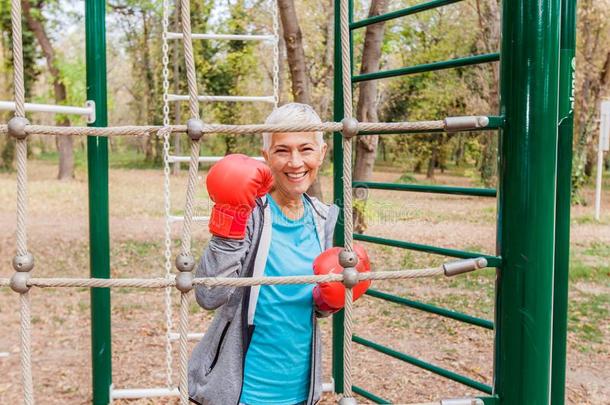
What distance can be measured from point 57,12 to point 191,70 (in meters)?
13.5

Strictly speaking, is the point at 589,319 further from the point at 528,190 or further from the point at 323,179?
the point at 323,179

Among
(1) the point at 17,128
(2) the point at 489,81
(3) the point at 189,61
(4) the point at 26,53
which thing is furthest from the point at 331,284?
(4) the point at 26,53

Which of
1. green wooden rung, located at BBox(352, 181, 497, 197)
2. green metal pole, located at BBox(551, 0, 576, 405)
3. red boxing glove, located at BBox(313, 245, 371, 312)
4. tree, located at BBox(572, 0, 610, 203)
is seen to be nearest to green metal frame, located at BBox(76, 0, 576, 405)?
red boxing glove, located at BBox(313, 245, 371, 312)

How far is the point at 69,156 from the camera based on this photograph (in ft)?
43.3

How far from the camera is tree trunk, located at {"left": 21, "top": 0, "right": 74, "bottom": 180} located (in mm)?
10672

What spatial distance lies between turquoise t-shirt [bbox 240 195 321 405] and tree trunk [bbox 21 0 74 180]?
29.1 feet

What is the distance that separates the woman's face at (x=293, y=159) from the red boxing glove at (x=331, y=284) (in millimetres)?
169

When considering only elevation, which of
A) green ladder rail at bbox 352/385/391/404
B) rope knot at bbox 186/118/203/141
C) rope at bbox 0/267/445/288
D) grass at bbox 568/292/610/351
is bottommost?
grass at bbox 568/292/610/351

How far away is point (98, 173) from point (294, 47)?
3220mm

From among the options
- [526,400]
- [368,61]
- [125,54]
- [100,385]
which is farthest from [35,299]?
[125,54]

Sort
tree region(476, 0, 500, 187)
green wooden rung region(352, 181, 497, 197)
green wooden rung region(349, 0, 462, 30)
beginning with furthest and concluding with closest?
1. tree region(476, 0, 500, 187)
2. green wooden rung region(349, 0, 462, 30)
3. green wooden rung region(352, 181, 497, 197)

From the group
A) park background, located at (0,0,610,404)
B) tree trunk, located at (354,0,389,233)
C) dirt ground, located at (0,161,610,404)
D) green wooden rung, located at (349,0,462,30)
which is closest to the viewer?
green wooden rung, located at (349,0,462,30)

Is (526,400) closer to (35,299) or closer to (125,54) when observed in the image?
(35,299)

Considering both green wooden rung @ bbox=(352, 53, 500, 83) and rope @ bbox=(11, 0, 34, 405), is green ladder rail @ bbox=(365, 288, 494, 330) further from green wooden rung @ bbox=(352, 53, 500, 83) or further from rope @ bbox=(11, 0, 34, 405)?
rope @ bbox=(11, 0, 34, 405)
